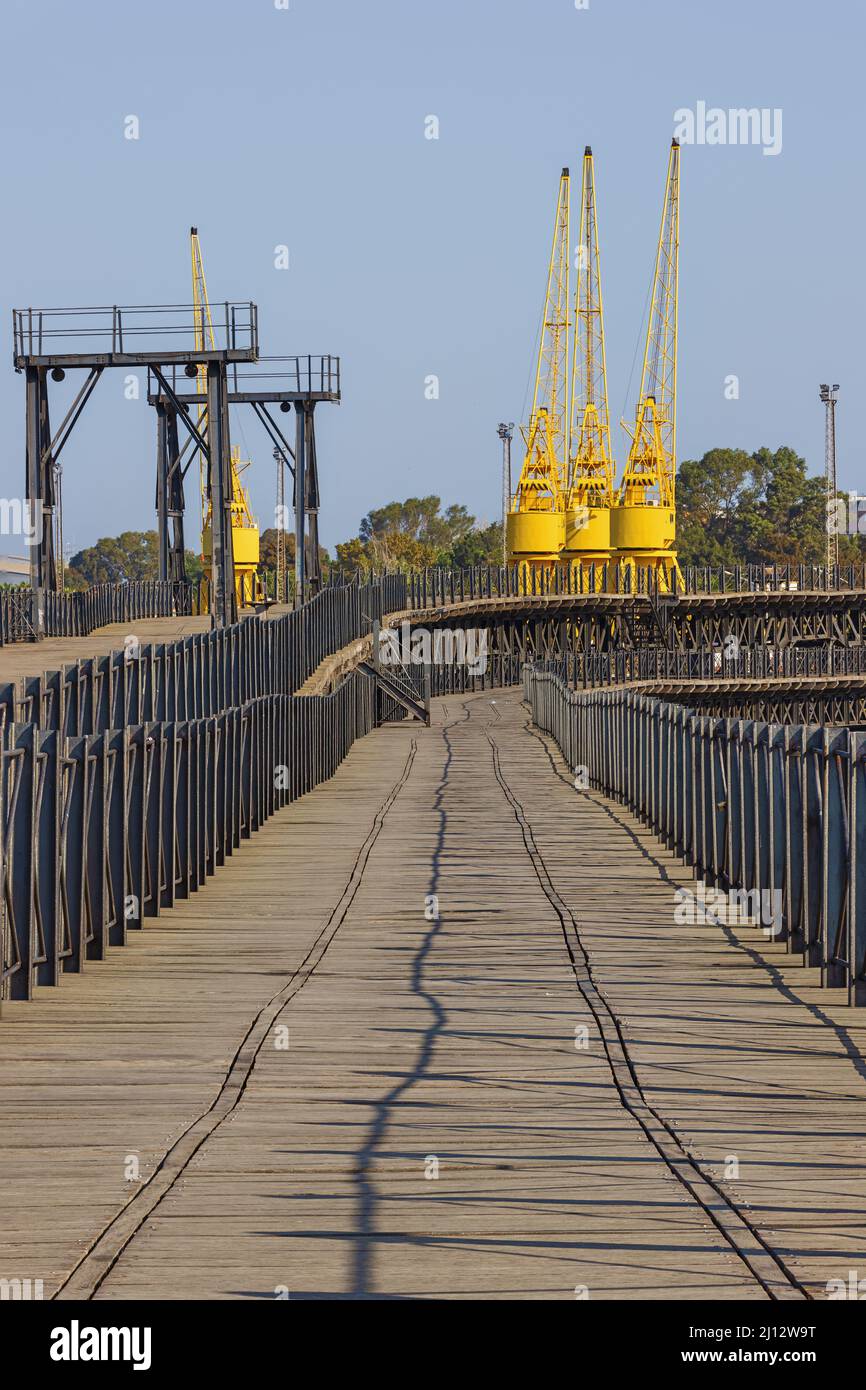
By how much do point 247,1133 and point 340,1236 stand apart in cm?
177

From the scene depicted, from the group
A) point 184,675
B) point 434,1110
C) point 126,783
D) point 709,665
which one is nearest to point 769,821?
point 126,783

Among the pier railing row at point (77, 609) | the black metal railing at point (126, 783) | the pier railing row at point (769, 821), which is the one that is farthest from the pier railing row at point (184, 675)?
the pier railing row at point (769, 821)

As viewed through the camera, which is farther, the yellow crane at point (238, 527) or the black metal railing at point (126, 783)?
the yellow crane at point (238, 527)

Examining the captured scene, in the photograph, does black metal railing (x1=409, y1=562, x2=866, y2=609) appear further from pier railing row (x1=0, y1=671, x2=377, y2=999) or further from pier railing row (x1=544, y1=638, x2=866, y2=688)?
pier railing row (x1=0, y1=671, x2=377, y2=999)

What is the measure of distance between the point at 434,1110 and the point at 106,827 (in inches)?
233

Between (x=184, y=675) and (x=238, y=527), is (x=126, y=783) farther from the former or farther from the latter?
(x=238, y=527)

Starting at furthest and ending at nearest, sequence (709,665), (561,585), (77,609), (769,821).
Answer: (561,585) → (709,665) → (77,609) → (769,821)

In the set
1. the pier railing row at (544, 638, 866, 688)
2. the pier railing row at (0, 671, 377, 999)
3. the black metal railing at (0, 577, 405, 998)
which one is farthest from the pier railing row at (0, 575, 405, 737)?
the pier railing row at (544, 638, 866, 688)

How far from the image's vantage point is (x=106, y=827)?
1471 centimetres

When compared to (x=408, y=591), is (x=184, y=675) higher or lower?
lower

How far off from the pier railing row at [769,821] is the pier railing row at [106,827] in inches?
174

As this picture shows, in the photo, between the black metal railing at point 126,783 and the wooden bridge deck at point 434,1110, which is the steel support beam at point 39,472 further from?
the wooden bridge deck at point 434,1110

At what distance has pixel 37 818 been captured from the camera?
12531mm

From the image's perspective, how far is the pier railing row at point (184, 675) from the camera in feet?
56.8
